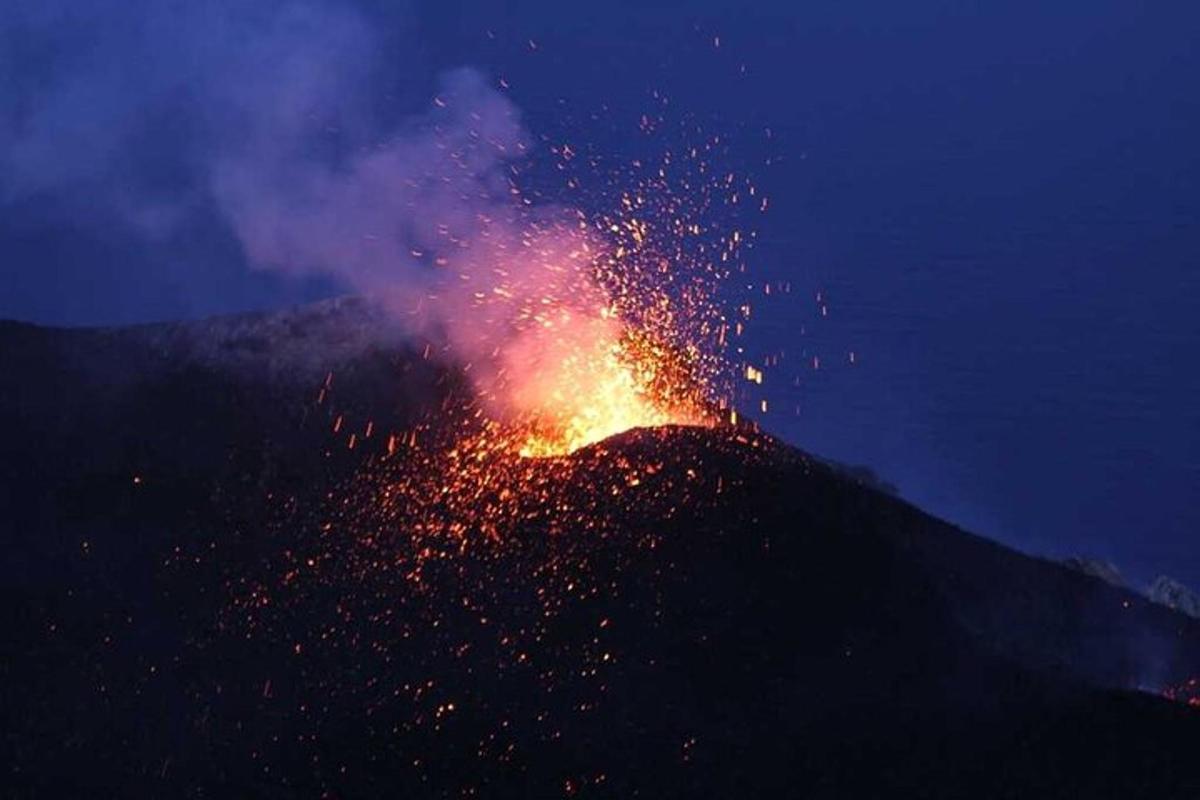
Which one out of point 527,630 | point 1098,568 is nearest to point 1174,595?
point 1098,568

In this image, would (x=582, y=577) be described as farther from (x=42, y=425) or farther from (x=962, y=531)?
(x=42, y=425)

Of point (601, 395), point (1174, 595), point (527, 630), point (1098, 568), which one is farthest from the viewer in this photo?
point (1174, 595)

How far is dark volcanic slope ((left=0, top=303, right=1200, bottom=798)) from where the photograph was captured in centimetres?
673

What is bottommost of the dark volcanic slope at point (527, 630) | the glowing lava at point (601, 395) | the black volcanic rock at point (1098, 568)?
the dark volcanic slope at point (527, 630)

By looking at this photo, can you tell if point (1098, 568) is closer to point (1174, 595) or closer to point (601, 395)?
point (1174, 595)

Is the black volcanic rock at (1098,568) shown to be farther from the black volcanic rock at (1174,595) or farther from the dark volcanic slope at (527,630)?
the dark volcanic slope at (527,630)

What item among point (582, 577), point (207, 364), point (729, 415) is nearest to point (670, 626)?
point (582, 577)

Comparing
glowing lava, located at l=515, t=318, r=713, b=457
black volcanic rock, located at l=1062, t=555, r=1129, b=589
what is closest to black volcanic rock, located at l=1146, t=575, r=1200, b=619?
black volcanic rock, located at l=1062, t=555, r=1129, b=589

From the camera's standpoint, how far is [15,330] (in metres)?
9.71

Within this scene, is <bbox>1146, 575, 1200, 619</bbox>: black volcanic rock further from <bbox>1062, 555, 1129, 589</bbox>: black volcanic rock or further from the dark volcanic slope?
the dark volcanic slope

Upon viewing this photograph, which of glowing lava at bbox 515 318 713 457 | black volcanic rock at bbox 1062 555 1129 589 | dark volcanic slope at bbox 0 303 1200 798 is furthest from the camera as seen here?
black volcanic rock at bbox 1062 555 1129 589

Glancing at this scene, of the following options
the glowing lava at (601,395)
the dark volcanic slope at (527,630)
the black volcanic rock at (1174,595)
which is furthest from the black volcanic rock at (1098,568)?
the glowing lava at (601,395)

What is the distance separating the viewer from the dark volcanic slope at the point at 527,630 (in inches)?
265

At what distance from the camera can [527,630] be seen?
725 cm
